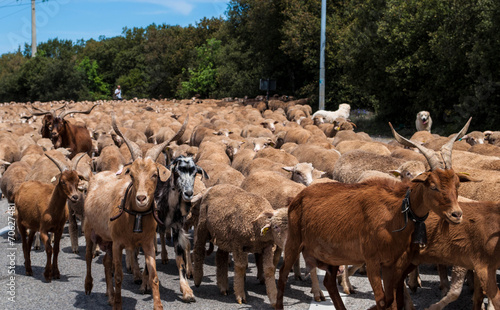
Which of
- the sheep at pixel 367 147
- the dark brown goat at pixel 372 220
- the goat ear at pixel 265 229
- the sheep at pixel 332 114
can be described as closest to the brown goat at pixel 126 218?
the goat ear at pixel 265 229

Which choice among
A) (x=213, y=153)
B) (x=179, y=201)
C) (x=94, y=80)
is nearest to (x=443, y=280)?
(x=179, y=201)

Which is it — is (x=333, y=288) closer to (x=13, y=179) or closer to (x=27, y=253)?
(x=27, y=253)

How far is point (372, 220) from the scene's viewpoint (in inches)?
212

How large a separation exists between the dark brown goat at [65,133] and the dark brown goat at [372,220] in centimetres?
983

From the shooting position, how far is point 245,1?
5138 cm

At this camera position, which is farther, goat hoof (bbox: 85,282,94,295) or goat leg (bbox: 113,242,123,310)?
goat hoof (bbox: 85,282,94,295)

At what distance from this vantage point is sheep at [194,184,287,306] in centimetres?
711

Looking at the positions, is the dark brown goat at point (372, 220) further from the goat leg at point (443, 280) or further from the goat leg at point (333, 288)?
the goat leg at point (443, 280)

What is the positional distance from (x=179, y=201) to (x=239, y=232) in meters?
1.05

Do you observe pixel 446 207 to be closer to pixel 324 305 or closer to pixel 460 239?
pixel 460 239

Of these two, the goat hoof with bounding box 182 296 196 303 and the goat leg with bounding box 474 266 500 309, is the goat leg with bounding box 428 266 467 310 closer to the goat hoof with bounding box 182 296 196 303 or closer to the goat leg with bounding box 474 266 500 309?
the goat leg with bounding box 474 266 500 309

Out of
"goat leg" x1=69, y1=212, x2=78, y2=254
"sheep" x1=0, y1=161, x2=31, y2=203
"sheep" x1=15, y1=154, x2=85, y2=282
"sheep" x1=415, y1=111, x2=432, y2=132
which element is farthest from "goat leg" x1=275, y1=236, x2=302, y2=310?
"sheep" x1=415, y1=111, x2=432, y2=132

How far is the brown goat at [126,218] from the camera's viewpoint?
614 centimetres

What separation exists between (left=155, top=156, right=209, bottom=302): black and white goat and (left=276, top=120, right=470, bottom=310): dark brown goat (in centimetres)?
183
